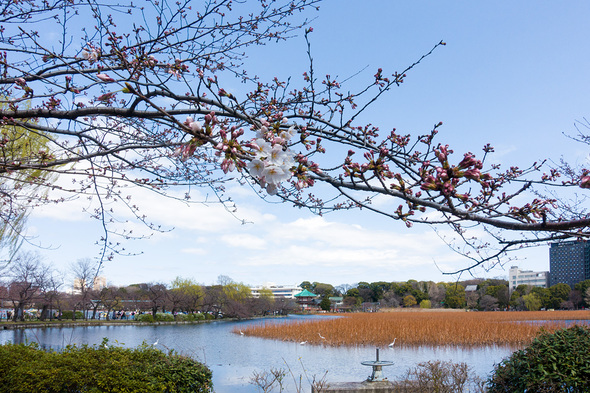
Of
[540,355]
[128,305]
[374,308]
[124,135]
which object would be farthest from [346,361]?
[374,308]

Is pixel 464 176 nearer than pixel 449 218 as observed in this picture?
Yes

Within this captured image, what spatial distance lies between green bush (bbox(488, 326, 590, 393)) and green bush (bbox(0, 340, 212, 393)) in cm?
347

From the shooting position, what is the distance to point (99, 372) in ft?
13.6

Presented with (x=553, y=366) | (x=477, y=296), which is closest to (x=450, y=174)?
(x=553, y=366)

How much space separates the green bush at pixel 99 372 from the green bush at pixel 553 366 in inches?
137

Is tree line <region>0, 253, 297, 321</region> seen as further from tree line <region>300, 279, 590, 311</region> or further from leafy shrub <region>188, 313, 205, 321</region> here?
tree line <region>300, 279, 590, 311</region>

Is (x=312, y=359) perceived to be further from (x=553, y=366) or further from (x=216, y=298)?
(x=216, y=298)

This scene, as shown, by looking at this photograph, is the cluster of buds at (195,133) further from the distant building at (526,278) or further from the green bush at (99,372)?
the distant building at (526,278)

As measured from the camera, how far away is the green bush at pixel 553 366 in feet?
13.4

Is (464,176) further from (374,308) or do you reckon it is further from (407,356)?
(374,308)

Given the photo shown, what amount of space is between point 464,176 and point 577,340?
4.22m

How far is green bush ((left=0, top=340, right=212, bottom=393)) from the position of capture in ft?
13.4

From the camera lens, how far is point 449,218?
1757mm

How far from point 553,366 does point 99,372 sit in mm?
4552
